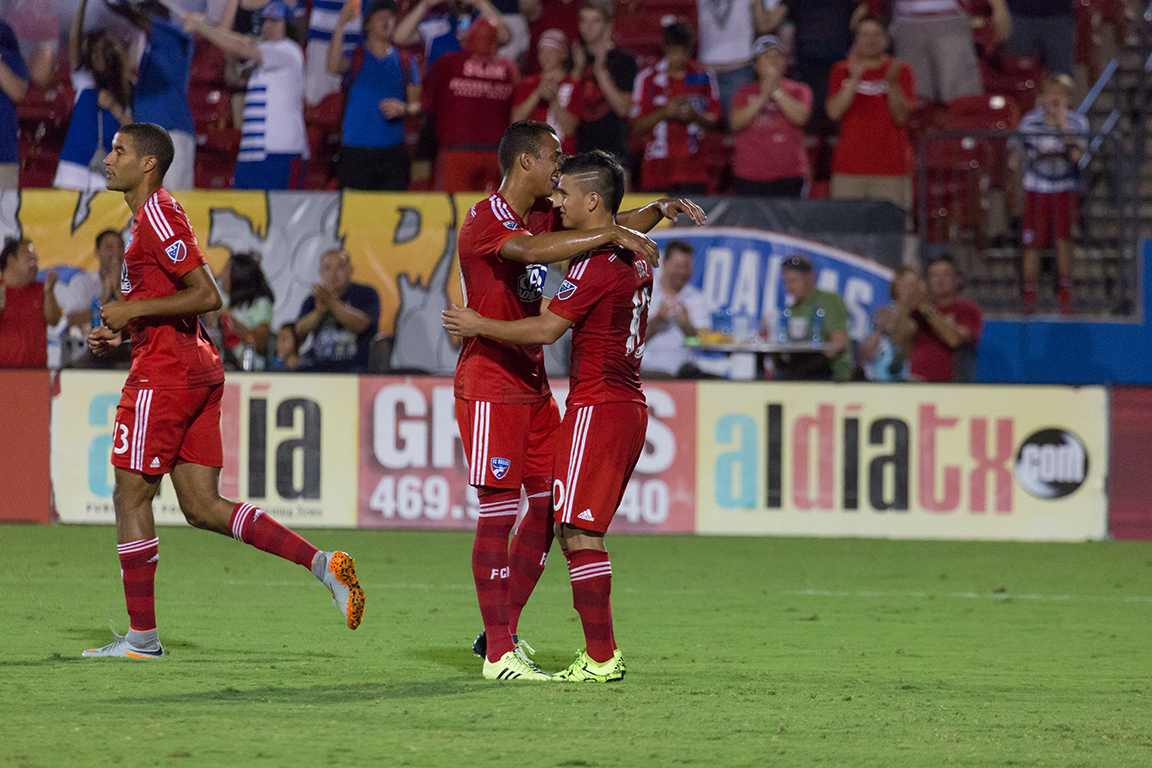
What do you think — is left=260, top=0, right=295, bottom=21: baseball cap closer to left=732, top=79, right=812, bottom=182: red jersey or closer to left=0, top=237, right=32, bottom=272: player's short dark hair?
left=0, top=237, right=32, bottom=272: player's short dark hair

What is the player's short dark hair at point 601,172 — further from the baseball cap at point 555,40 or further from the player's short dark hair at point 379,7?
the player's short dark hair at point 379,7

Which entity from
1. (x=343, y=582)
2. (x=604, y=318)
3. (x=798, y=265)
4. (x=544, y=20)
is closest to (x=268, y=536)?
(x=343, y=582)

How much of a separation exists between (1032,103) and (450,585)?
9589 mm

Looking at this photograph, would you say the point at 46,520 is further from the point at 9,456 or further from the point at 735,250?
the point at 735,250

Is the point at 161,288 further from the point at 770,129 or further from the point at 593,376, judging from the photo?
the point at 770,129

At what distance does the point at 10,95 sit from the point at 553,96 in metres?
5.49

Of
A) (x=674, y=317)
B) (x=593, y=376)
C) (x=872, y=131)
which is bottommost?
(x=593, y=376)

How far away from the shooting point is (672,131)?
45.6 ft

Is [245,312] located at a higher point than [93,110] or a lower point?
lower

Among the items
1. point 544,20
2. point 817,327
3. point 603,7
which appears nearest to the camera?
point 817,327

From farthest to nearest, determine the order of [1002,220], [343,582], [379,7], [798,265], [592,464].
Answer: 1. [1002,220]
2. [379,7]
3. [798,265]
4. [343,582]
5. [592,464]

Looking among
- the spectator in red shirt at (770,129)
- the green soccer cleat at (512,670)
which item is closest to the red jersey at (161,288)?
the green soccer cleat at (512,670)

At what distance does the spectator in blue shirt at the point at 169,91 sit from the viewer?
13.9 m

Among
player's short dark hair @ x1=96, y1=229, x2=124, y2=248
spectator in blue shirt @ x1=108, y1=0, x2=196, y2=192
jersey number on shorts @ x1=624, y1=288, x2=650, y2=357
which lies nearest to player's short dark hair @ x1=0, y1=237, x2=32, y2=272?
player's short dark hair @ x1=96, y1=229, x2=124, y2=248
